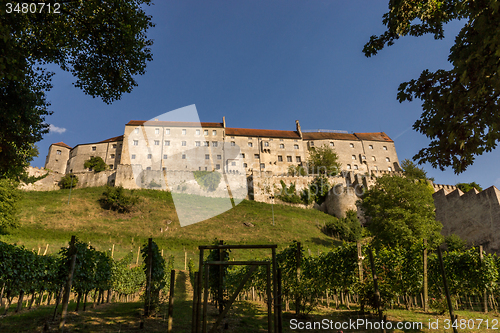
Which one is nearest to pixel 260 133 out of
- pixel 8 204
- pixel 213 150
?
pixel 213 150

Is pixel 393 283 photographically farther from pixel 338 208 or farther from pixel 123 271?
pixel 338 208

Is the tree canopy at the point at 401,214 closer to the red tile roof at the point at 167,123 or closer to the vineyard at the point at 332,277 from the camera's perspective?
the vineyard at the point at 332,277

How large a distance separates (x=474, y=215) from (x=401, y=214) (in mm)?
9386

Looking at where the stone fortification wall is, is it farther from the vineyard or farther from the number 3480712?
the number 3480712

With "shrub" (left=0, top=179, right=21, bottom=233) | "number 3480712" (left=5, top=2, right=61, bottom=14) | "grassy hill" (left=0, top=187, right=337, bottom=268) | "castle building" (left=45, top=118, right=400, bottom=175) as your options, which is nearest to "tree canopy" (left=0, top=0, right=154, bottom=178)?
"number 3480712" (left=5, top=2, right=61, bottom=14)

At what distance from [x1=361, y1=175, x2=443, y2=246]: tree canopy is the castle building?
3811 cm

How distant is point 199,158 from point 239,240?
36.2m

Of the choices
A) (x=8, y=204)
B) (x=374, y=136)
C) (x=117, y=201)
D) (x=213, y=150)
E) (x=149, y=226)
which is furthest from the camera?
(x=374, y=136)

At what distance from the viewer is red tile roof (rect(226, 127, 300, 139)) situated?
75062 millimetres

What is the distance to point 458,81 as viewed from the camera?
5977 mm

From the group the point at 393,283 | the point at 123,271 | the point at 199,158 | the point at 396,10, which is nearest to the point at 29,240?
the point at 123,271

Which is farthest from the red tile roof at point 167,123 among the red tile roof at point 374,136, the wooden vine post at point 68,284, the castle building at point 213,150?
the wooden vine post at point 68,284

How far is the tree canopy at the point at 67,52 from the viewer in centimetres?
907

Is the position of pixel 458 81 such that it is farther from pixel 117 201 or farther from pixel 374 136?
pixel 374 136
